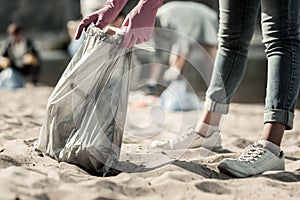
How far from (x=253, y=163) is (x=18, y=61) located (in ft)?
18.4

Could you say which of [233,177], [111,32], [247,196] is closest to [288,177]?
[233,177]

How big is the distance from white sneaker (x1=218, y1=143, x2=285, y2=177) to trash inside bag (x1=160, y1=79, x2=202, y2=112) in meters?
2.15

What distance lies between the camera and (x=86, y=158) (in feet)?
7.11

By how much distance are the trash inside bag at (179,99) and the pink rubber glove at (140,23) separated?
215 cm

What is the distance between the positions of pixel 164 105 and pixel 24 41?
3607mm

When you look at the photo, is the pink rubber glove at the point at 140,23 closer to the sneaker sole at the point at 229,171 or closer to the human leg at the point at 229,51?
the human leg at the point at 229,51

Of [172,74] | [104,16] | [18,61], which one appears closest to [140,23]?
[104,16]

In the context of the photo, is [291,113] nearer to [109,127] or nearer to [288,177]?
[288,177]

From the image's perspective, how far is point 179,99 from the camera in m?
4.45

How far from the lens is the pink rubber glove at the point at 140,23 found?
85.6 inches

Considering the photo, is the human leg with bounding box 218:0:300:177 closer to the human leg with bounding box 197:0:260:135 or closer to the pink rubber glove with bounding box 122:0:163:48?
the human leg with bounding box 197:0:260:135

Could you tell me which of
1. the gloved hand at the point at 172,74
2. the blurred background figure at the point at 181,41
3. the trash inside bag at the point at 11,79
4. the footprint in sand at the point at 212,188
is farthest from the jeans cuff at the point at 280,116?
the trash inside bag at the point at 11,79

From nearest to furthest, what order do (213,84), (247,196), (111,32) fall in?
1. (247,196)
2. (111,32)
3. (213,84)

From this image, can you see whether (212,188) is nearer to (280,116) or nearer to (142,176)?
(142,176)
